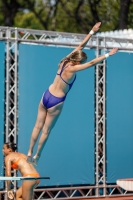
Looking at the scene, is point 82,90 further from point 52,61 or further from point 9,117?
point 9,117

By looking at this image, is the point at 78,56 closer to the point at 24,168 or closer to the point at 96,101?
the point at 24,168

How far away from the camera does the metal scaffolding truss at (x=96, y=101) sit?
13.2m

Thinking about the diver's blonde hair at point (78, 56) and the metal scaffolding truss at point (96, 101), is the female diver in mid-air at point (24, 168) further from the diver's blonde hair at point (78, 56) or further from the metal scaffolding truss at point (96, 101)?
the diver's blonde hair at point (78, 56)

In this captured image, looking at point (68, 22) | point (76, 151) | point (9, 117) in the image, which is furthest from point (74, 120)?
point (68, 22)

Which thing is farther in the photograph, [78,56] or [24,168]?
[24,168]

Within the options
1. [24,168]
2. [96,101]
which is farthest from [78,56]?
[96,101]

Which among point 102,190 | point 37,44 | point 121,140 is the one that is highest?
point 37,44

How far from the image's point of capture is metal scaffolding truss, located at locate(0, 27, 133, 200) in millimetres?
13164

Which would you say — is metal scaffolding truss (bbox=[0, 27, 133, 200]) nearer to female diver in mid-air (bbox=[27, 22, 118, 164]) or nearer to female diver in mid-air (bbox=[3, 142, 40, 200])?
female diver in mid-air (bbox=[3, 142, 40, 200])

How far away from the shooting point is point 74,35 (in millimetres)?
13727

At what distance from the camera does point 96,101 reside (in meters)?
14.2

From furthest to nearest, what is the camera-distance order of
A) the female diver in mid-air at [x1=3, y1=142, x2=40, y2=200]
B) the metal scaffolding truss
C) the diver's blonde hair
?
the metal scaffolding truss → the female diver in mid-air at [x1=3, y1=142, x2=40, y2=200] → the diver's blonde hair

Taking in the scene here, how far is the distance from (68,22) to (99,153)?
79.3ft

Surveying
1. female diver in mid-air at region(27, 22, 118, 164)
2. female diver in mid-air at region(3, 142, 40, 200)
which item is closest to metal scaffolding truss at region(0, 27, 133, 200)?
female diver in mid-air at region(3, 142, 40, 200)
